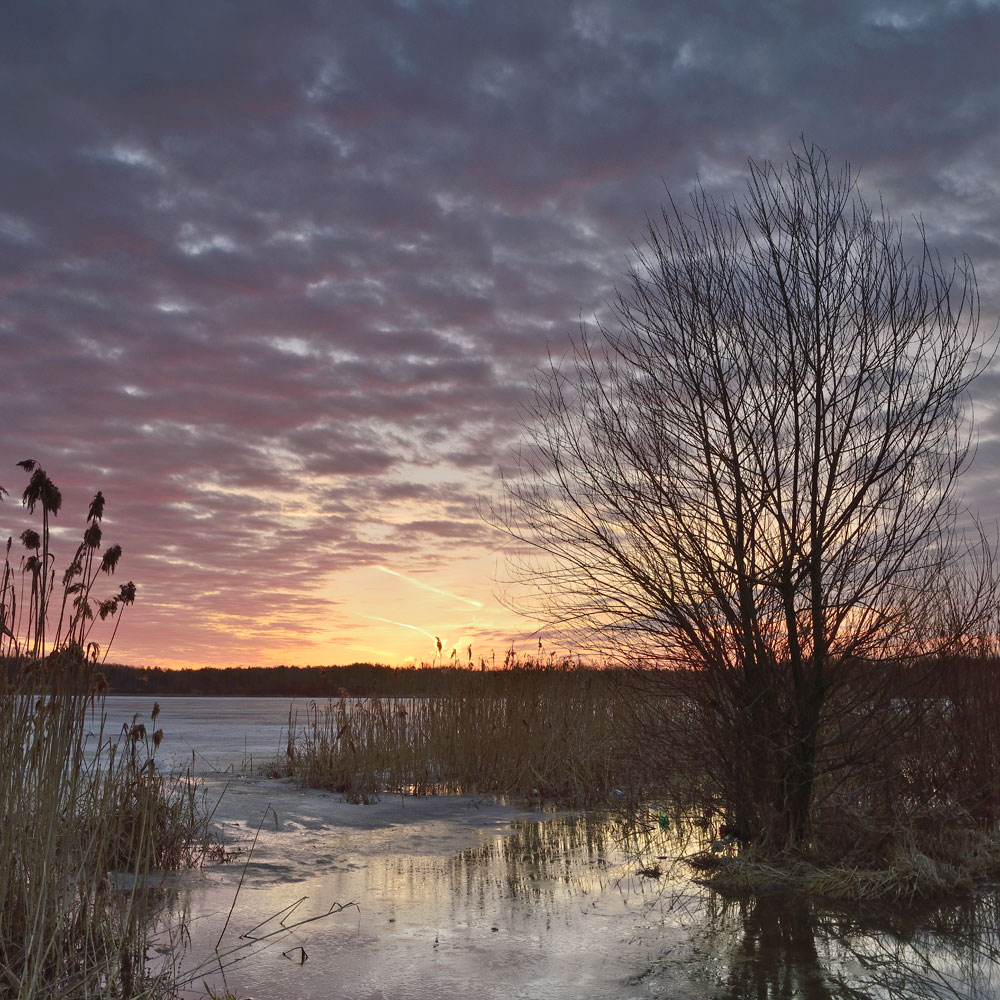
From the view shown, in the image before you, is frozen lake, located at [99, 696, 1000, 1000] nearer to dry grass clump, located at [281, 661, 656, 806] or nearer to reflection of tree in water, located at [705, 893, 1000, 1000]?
reflection of tree in water, located at [705, 893, 1000, 1000]

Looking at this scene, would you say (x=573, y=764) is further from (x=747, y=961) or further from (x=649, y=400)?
(x=747, y=961)

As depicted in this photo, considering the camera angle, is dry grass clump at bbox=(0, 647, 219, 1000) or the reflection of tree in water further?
the reflection of tree in water

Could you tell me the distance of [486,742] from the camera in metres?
11.7

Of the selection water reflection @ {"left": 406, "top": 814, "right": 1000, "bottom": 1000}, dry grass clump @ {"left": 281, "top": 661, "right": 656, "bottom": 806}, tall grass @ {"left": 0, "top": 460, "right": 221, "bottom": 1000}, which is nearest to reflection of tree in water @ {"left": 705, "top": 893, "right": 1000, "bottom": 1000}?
water reflection @ {"left": 406, "top": 814, "right": 1000, "bottom": 1000}

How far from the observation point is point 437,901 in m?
5.68

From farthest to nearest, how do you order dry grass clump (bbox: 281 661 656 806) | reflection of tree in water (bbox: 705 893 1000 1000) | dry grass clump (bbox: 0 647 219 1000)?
dry grass clump (bbox: 281 661 656 806) → reflection of tree in water (bbox: 705 893 1000 1000) → dry grass clump (bbox: 0 647 219 1000)

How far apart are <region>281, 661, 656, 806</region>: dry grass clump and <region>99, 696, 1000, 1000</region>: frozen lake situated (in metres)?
3.02

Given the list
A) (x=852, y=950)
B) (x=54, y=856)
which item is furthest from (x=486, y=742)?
(x=54, y=856)

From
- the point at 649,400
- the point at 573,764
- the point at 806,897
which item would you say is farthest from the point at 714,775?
the point at 573,764

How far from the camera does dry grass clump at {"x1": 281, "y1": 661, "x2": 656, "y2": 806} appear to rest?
36.0 feet

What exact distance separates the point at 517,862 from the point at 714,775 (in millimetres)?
1712

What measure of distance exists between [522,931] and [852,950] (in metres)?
1.76

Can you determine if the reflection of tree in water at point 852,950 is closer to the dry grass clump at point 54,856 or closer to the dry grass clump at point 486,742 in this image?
the dry grass clump at point 54,856

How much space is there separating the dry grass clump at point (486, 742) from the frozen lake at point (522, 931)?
3017 millimetres
